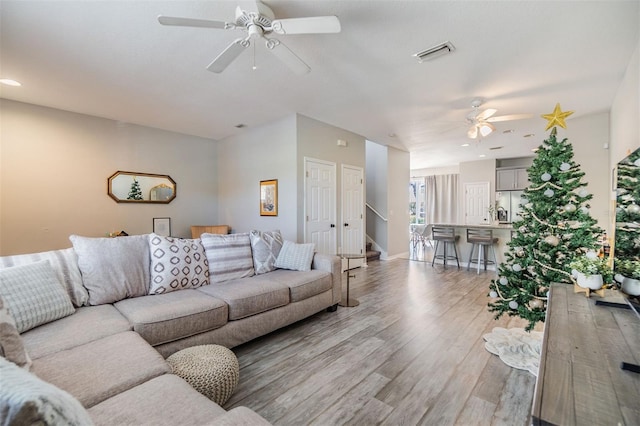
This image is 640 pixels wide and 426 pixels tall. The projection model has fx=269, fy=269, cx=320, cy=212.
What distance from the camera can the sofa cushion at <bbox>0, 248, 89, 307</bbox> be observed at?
2.01 metres

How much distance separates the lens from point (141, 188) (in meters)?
5.09

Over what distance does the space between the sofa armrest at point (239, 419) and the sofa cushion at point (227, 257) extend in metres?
1.94

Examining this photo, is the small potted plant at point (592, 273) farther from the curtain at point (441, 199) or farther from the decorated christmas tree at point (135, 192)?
the curtain at point (441, 199)

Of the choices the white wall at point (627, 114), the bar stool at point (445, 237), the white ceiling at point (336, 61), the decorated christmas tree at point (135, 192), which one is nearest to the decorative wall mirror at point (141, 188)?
the decorated christmas tree at point (135, 192)

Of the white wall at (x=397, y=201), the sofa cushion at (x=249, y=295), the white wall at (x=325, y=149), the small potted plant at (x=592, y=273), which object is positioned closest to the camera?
the small potted plant at (x=592, y=273)

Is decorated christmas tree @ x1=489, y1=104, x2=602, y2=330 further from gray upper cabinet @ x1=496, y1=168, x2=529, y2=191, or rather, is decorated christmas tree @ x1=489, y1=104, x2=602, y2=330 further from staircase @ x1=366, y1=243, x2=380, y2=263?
gray upper cabinet @ x1=496, y1=168, x2=529, y2=191

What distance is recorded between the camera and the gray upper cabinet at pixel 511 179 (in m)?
7.73

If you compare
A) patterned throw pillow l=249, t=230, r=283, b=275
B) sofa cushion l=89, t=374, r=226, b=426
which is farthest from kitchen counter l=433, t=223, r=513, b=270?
sofa cushion l=89, t=374, r=226, b=426

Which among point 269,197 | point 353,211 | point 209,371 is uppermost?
point 269,197

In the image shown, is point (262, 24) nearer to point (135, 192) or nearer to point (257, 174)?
point (257, 174)

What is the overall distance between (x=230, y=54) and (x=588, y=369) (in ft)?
9.33

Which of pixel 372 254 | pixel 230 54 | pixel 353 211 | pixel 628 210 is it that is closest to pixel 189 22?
pixel 230 54

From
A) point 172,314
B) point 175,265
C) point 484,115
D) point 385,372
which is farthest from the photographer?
point 484,115

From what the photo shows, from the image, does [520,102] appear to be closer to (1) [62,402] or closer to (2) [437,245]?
(2) [437,245]
